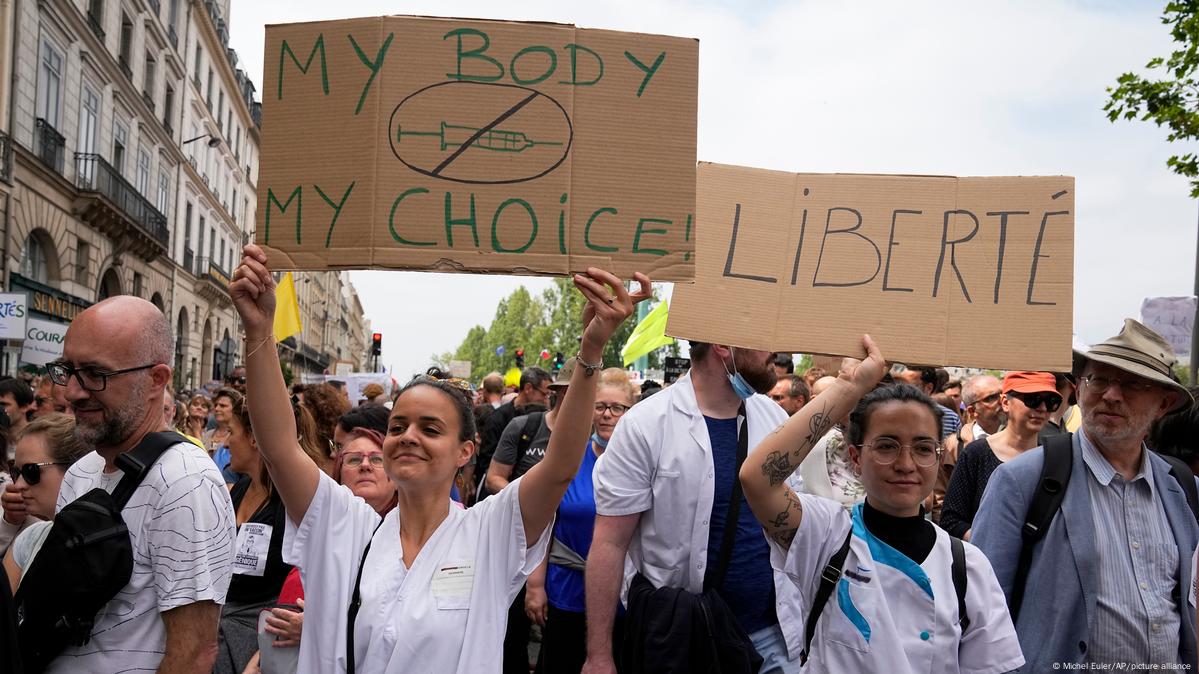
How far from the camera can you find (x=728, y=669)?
338 centimetres

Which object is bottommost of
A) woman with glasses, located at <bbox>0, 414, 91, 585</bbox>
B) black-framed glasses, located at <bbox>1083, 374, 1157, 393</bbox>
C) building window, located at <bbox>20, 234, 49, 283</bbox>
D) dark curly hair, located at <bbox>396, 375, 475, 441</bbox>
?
woman with glasses, located at <bbox>0, 414, 91, 585</bbox>

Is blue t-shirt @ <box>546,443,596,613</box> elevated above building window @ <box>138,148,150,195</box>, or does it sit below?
below

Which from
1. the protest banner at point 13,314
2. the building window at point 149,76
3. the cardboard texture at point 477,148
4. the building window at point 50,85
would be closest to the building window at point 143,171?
the building window at point 149,76

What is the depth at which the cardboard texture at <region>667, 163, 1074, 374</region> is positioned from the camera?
294 cm

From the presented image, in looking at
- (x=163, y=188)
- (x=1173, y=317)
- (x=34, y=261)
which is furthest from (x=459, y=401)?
(x=163, y=188)

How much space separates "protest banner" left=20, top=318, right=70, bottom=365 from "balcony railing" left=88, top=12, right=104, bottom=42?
1460 cm

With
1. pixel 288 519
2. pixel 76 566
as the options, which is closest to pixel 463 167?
pixel 288 519

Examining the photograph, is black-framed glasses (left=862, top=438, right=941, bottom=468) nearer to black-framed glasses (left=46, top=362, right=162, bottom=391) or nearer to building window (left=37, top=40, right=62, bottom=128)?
black-framed glasses (left=46, top=362, right=162, bottom=391)

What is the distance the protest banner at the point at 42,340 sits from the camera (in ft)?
42.2

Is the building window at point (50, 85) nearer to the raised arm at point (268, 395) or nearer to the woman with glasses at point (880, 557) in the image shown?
the raised arm at point (268, 395)

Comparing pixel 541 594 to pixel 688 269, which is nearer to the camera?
pixel 688 269

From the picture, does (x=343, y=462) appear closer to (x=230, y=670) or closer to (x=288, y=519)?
(x=230, y=670)

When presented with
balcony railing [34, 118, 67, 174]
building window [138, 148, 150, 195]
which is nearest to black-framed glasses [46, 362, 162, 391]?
balcony railing [34, 118, 67, 174]

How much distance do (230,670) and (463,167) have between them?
2313 mm
